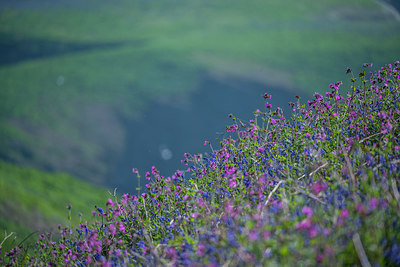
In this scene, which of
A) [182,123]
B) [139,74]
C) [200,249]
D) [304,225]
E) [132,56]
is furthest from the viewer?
[132,56]

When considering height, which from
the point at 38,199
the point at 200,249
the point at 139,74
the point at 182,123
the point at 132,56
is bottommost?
the point at 38,199

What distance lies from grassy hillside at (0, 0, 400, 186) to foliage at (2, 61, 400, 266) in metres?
6.90

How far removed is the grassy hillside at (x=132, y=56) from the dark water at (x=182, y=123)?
1.38 ft

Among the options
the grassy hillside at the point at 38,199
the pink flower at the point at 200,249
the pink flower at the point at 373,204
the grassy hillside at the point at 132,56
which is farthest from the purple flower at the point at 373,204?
the grassy hillside at the point at 132,56

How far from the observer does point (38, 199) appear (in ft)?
28.1

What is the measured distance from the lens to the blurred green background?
1009 centimetres

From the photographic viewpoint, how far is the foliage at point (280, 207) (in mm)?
2090

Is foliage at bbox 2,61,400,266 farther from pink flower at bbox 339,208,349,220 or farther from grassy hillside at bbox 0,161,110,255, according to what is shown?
grassy hillside at bbox 0,161,110,255

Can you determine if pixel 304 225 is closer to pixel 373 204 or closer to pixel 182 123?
pixel 373 204

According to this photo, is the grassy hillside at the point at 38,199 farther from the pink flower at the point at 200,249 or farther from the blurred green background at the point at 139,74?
the pink flower at the point at 200,249

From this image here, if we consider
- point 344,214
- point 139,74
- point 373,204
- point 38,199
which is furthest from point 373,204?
point 139,74

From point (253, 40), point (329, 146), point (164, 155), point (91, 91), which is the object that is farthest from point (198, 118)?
point (329, 146)

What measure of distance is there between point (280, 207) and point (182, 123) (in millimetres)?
8796

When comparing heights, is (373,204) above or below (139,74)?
above
